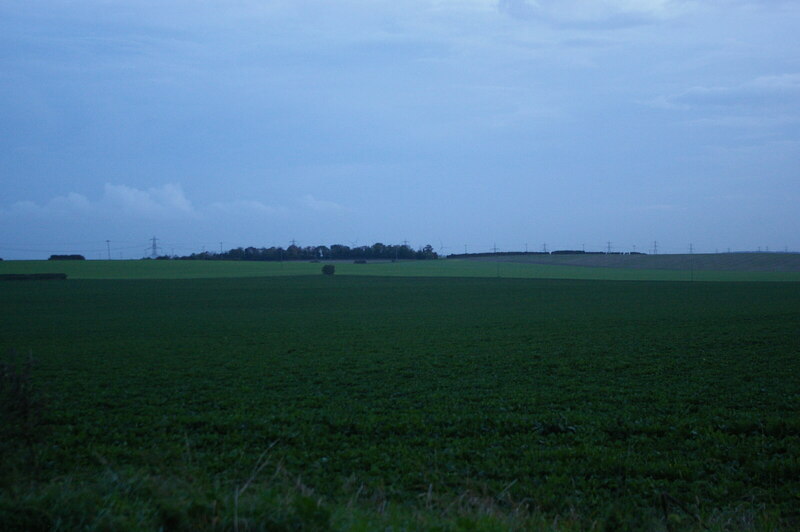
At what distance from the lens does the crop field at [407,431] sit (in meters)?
5.45

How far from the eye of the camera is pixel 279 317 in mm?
31953

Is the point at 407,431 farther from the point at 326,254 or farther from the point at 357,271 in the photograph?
the point at 326,254

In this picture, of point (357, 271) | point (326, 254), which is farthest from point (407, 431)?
point (326, 254)

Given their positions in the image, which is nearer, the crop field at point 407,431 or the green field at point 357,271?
the crop field at point 407,431

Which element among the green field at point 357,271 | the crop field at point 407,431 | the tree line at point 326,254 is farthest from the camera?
the tree line at point 326,254

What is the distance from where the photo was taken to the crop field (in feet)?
17.9

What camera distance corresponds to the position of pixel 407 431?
1020 cm

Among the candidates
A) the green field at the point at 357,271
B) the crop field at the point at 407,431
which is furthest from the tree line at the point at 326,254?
the crop field at the point at 407,431

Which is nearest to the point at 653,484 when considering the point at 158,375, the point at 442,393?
the point at 442,393

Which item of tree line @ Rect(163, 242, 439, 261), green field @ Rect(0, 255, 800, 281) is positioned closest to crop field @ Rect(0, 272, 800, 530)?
green field @ Rect(0, 255, 800, 281)

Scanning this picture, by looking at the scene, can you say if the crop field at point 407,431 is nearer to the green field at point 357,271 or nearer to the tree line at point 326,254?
the green field at point 357,271

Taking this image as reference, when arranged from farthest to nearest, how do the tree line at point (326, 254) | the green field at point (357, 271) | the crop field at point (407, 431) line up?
the tree line at point (326, 254), the green field at point (357, 271), the crop field at point (407, 431)

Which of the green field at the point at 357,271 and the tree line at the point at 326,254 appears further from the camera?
the tree line at the point at 326,254

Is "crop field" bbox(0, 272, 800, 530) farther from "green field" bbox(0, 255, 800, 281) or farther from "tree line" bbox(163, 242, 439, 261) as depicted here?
"tree line" bbox(163, 242, 439, 261)
